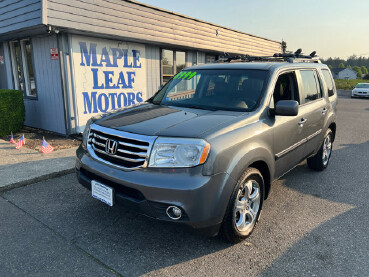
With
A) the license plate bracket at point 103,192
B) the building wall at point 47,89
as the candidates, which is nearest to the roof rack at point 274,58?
the license plate bracket at point 103,192

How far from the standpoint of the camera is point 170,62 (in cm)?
1034

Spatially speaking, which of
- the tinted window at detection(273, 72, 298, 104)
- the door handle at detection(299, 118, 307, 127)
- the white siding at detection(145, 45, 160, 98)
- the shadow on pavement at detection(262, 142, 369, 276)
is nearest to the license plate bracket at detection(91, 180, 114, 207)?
the shadow on pavement at detection(262, 142, 369, 276)

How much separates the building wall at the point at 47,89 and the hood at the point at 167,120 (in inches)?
177

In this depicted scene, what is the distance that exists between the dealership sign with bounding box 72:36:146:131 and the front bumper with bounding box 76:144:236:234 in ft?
17.3

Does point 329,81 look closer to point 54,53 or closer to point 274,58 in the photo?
point 274,58

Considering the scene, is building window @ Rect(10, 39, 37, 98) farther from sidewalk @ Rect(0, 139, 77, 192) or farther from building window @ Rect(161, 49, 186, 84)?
building window @ Rect(161, 49, 186, 84)

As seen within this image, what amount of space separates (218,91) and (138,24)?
5458 millimetres

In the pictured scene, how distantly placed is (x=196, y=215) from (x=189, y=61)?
9.57m

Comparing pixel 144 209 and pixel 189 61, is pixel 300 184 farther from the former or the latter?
pixel 189 61

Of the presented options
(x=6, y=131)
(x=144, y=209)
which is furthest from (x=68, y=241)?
(x=6, y=131)

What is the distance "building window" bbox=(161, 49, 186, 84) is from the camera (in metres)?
9.99

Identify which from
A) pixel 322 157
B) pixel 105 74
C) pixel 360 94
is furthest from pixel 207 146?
pixel 360 94

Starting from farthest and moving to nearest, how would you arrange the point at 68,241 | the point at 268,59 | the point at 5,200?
the point at 268,59 → the point at 5,200 → the point at 68,241

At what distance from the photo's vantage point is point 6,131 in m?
7.24
